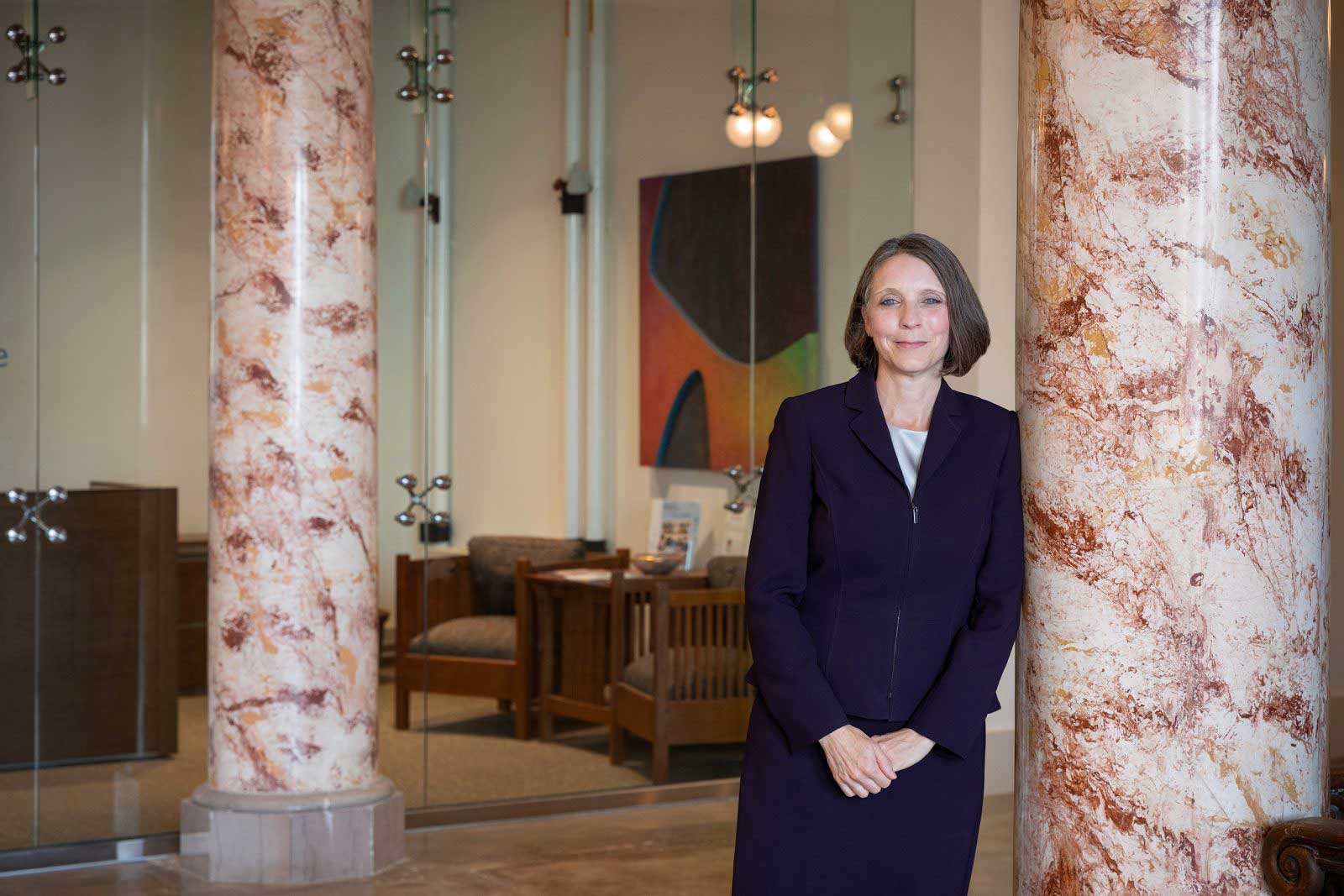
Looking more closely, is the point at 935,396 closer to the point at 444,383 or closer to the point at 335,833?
the point at 335,833

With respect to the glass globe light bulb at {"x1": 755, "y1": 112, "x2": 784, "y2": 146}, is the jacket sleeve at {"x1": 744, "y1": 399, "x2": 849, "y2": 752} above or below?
below

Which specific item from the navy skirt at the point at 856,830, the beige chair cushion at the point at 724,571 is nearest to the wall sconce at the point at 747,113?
the beige chair cushion at the point at 724,571

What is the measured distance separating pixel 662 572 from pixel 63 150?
2.54 m

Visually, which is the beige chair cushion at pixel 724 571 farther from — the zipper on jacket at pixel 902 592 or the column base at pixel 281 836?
the zipper on jacket at pixel 902 592

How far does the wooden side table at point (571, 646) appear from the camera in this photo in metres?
5.29

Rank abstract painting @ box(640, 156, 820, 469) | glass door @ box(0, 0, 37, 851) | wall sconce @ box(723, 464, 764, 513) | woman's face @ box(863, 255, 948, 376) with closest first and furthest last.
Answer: woman's face @ box(863, 255, 948, 376) < glass door @ box(0, 0, 37, 851) < abstract painting @ box(640, 156, 820, 469) < wall sconce @ box(723, 464, 764, 513)

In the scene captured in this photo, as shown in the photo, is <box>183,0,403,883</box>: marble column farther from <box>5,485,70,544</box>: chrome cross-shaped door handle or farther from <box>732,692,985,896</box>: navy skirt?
<box>732,692,985,896</box>: navy skirt

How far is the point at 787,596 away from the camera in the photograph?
233cm

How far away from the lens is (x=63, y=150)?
4762mm

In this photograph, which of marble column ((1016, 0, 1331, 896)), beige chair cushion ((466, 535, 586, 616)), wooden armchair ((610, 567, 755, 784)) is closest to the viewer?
marble column ((1016, 0, 1331, 896))

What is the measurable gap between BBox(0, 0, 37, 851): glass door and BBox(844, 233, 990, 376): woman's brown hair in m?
3.31

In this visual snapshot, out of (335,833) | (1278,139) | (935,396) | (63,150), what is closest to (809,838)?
(935,396)

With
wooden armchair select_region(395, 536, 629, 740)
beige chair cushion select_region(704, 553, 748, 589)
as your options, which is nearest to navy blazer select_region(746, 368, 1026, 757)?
wooden armchair select_region(395, 536, 629, 740)

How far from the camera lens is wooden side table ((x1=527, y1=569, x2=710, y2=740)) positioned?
5.29 m
